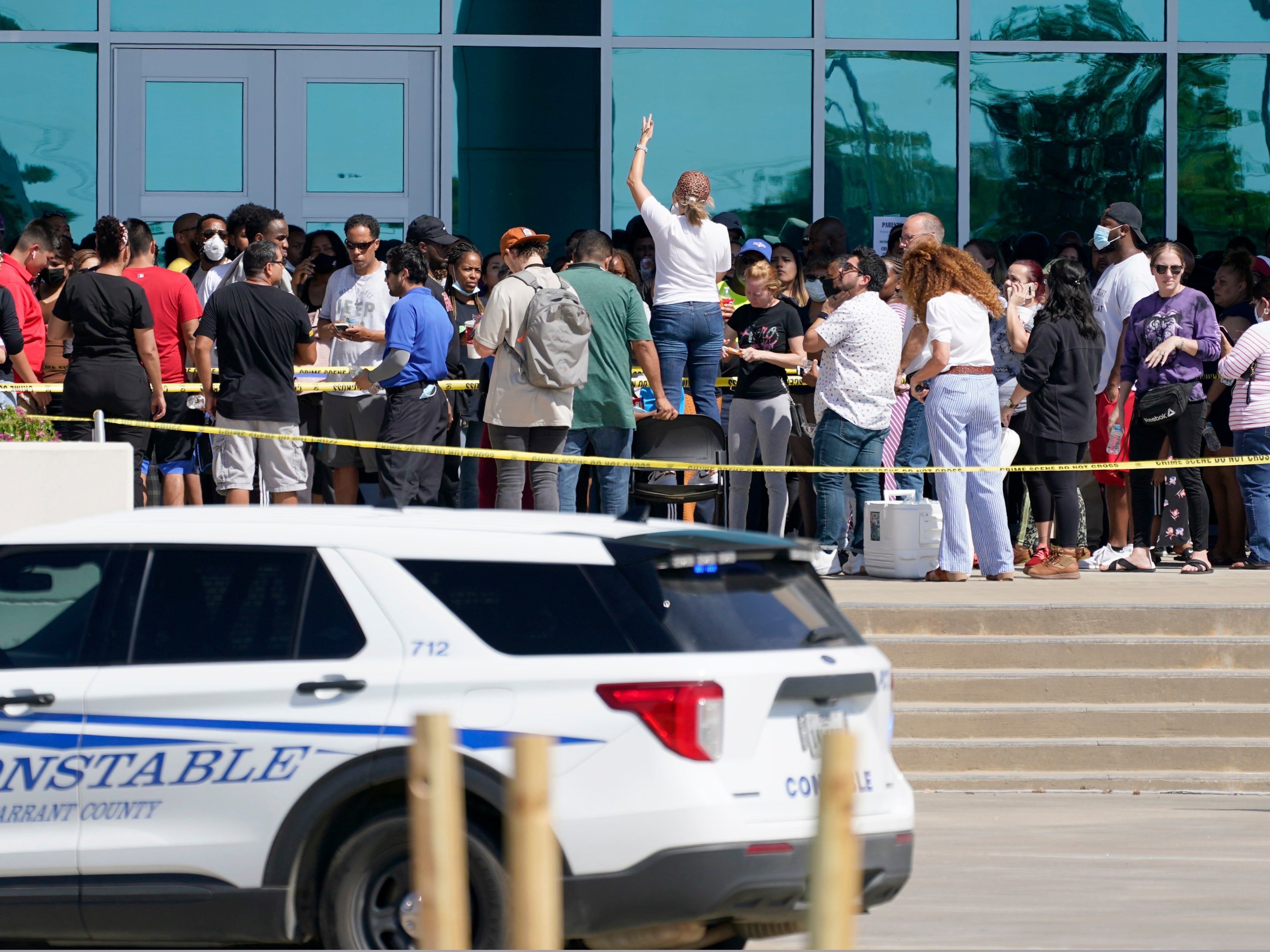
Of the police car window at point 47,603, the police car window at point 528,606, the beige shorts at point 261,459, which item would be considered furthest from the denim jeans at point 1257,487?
the police car window at point 47,603

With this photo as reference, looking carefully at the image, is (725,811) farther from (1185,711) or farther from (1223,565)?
(1223,565)

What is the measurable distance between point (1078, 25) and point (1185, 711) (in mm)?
9849

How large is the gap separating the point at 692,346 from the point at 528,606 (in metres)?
7.26

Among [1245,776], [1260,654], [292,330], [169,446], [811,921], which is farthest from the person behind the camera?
[169,446]

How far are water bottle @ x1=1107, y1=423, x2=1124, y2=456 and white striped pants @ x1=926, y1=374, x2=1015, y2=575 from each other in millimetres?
1143

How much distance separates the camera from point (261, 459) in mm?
11359

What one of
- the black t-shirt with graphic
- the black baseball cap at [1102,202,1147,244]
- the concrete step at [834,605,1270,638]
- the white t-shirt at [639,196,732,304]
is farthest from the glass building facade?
the concrete step at [834,605,1270,638]

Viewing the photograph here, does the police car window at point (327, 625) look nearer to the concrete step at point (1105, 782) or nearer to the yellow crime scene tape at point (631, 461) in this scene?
the concrete step at point (1105, 782)

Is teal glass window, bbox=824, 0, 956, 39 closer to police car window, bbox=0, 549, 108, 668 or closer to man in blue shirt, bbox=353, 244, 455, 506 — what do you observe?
man in blue shirt, bbox=353, 244, 455, 506

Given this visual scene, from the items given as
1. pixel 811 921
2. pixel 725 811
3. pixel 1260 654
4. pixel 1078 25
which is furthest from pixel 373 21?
pixel 811 921

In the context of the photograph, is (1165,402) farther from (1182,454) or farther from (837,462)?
(837,462)

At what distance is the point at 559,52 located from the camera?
1730 centimetres

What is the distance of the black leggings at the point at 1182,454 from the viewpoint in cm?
1189

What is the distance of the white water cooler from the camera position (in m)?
11.7
